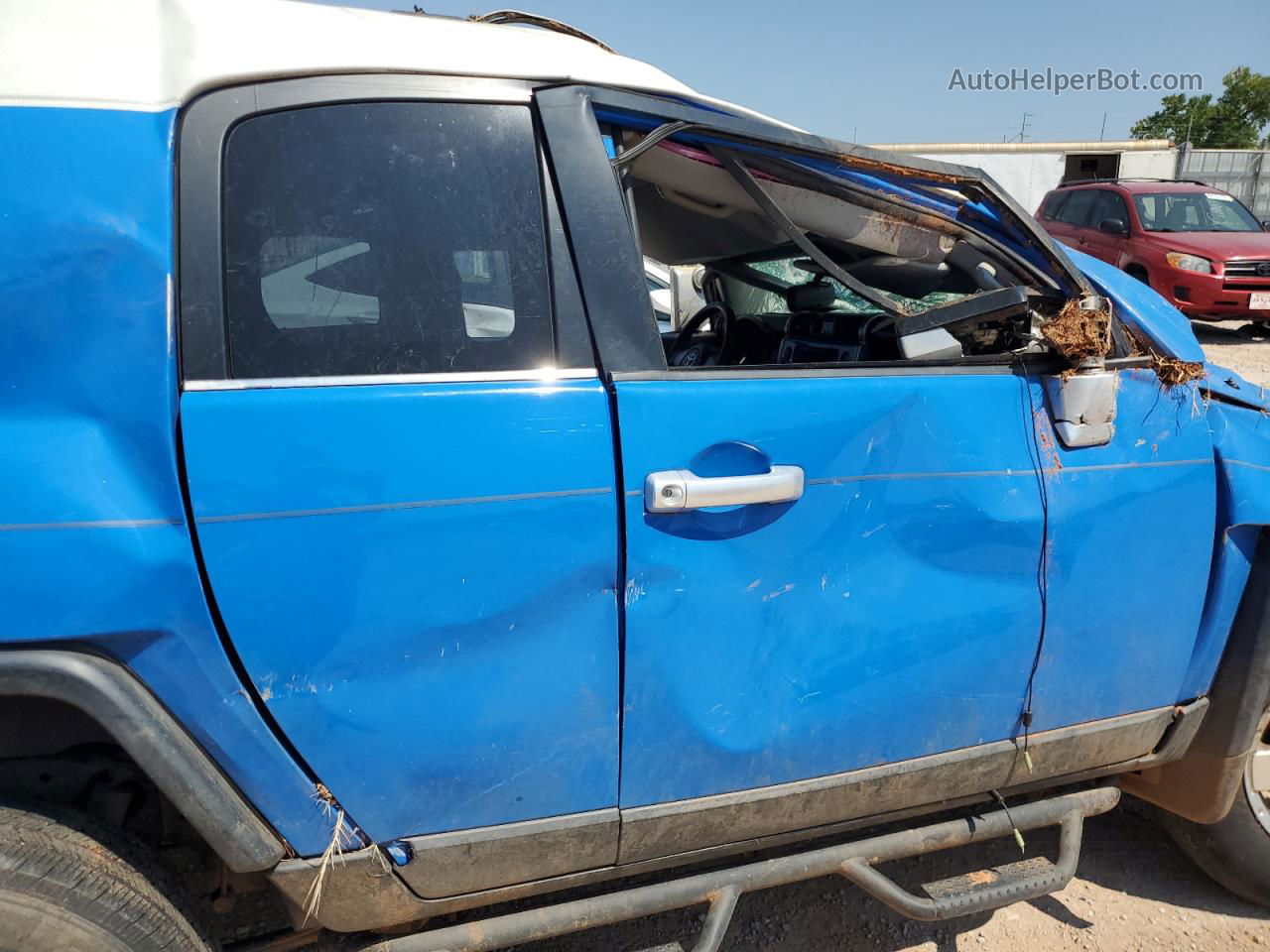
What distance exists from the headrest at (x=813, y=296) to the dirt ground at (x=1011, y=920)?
188cm

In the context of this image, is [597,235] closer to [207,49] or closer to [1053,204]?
[207,49]

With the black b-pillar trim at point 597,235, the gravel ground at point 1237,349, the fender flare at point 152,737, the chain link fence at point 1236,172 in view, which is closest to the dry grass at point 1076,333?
the black b-pillar trim at point 597,235

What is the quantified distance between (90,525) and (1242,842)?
2.88 meters

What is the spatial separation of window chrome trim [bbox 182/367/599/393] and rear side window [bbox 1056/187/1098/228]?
12.3 meters

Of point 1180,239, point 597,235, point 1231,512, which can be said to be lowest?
point 1180,239

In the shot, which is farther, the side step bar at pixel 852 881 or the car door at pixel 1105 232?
the car door at pixel 1105 232

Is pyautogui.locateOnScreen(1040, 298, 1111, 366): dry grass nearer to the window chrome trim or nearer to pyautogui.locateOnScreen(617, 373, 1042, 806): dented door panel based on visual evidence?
pyautogui.locateOnScreen(617, 373, 1042, 806): dented door panel

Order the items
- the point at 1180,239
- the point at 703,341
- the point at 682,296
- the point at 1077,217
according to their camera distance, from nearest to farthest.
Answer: the point at 703,341
the point at 682,296
the point at 1180,239
the point at 1077,217

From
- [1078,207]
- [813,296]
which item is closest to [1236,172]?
[1078,207]

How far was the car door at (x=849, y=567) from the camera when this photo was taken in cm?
165

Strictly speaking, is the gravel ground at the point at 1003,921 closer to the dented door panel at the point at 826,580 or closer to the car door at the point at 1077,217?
the dented door panel at the point at 826,580

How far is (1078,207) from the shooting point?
1215 cm

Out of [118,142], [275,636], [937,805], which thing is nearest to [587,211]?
[118,142]

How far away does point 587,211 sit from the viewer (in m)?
1.66
